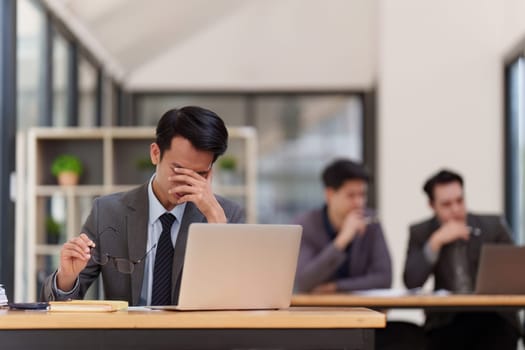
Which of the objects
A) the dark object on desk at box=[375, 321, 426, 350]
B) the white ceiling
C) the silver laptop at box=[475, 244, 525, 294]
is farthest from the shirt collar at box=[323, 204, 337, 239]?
the white ceiling

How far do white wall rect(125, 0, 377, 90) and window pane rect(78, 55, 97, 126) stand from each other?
1.10m

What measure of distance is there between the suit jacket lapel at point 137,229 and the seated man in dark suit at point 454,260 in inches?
75.4

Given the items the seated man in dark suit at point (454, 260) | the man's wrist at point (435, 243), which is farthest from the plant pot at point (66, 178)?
the man's wrist at point (435, 243)

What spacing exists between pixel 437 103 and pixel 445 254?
3.40 metres

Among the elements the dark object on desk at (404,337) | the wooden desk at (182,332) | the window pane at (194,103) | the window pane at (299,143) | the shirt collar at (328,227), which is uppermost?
the window pane at (194,103)

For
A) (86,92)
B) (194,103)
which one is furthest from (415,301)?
(194,103)

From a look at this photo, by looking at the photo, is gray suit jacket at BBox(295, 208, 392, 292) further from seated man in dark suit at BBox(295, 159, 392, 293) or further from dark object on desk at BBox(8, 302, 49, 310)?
dark object on desk at BBox(8, 302, 49, 310)

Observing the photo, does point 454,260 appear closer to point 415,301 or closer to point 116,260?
point 415,301

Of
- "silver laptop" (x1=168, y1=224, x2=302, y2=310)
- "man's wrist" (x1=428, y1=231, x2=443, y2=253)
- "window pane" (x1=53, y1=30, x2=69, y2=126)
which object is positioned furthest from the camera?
"window pane" (x1=53, y1=30, x2=69, y2=126)

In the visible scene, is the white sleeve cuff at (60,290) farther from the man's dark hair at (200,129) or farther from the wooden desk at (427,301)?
the wooden desk at (427,301)

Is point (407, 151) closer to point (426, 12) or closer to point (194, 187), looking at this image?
point (426, 12)

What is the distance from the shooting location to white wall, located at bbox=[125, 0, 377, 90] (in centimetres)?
1024

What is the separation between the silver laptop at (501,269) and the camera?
13.8 ft

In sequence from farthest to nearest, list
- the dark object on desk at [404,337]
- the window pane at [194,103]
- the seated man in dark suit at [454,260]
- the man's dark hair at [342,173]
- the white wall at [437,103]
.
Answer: the window pane at [194,103] → the white wall at [437,103] → the man's dark hair at [342,173] → the seated man in dark suit at [454,260] → the dark object on desk at [404,337]
